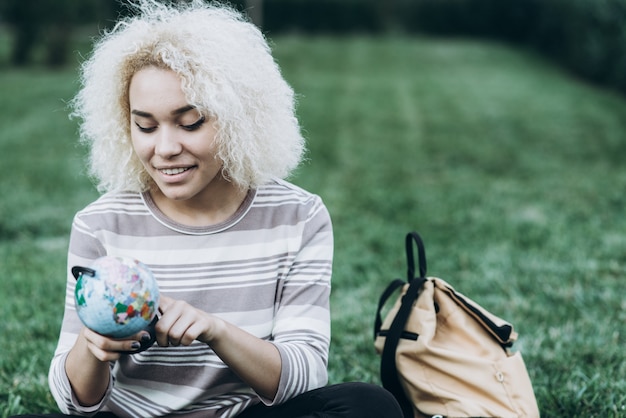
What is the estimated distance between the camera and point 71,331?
2.15 m

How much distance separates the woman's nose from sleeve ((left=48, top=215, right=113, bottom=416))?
328mm

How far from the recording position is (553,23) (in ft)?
64.9

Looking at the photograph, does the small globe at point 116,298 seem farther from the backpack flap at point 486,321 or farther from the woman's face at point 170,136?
the backpack flap at point 486,321

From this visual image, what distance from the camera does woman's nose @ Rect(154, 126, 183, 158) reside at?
209cm

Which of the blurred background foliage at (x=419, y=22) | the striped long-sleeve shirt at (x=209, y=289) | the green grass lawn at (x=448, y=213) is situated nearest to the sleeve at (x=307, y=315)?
the striped long-sleeve shirt at (x=209, y=289)

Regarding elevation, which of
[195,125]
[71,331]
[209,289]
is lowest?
[71,331]

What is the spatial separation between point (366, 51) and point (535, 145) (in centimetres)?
1192

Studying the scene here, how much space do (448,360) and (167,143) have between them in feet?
3.84

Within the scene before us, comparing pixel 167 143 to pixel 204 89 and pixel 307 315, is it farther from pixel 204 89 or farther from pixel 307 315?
pixel 307 315

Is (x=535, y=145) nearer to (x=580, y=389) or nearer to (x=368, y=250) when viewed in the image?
(x=368, y=250)

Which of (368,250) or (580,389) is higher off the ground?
(580,389)

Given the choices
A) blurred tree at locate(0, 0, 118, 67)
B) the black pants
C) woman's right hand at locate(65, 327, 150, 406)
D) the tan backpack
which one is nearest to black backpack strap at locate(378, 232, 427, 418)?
the tan backpack

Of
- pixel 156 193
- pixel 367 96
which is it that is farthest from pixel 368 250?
pixel 367 96

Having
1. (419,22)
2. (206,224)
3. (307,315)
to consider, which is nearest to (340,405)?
(307,315)
